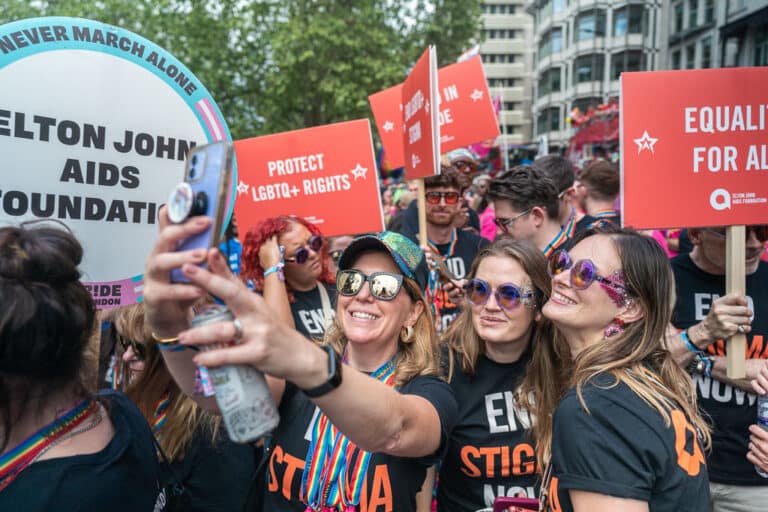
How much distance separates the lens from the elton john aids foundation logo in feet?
8.44

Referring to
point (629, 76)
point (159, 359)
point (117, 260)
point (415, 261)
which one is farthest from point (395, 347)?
point (629, 76)

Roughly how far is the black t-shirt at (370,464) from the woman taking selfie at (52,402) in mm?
530

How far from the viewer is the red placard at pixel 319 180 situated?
3.98 meters

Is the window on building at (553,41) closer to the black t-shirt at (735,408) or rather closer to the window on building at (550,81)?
the window on building at (550,81)

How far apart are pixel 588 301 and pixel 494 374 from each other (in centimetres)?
63

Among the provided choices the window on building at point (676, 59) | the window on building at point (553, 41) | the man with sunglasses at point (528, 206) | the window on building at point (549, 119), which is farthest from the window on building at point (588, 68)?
the man with sunglasses at point (528, 206)

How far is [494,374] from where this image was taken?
2406 mm

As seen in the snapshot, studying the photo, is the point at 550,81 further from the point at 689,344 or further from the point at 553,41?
the point at 689,344

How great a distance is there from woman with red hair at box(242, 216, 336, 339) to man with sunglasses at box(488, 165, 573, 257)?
1.33 m

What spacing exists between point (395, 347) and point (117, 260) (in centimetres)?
103

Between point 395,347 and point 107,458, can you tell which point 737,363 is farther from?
point 107,458

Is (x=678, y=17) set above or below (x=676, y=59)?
above

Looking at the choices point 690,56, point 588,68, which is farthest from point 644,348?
point 588,68

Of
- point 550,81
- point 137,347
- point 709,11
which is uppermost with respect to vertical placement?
point 550,81
